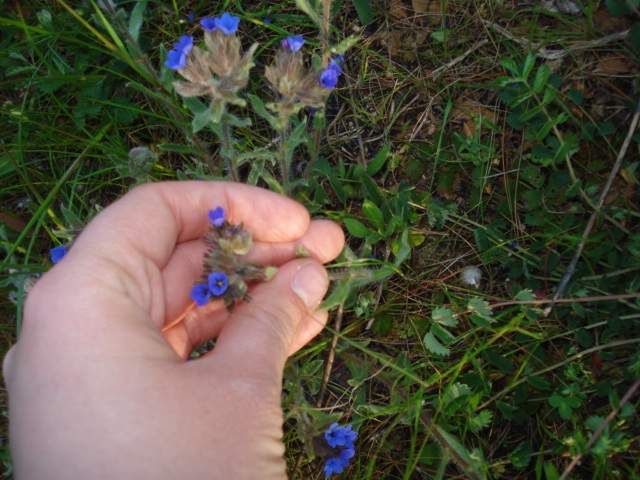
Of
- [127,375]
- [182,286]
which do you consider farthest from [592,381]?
[127,375]

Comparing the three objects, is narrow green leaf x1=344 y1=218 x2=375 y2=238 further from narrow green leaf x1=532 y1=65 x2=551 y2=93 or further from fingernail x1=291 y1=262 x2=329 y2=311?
narrow green leaf x1=532 y1=65 x2=551 y2=93

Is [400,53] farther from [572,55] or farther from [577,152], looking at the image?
[577,152]

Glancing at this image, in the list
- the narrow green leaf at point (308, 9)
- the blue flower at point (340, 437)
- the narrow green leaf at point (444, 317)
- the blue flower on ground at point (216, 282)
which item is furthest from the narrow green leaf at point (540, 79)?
Result: the blue flower at point (340, 437)

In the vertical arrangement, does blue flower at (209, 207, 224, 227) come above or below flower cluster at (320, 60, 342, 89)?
below

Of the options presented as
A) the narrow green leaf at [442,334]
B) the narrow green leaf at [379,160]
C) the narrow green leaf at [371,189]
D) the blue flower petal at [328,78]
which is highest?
the blue flower petal at [328,78]

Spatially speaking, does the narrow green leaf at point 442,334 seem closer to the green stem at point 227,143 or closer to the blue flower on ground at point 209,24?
the green stem at point 227,143

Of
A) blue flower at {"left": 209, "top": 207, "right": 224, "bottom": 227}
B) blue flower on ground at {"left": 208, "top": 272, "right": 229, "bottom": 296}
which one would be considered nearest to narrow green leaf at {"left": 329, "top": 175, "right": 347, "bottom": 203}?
blue flower at {"left": 209, "top": 207, "right": 224, "bottom": 227}

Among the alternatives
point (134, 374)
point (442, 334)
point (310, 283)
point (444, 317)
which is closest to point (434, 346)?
point (442, 334)
